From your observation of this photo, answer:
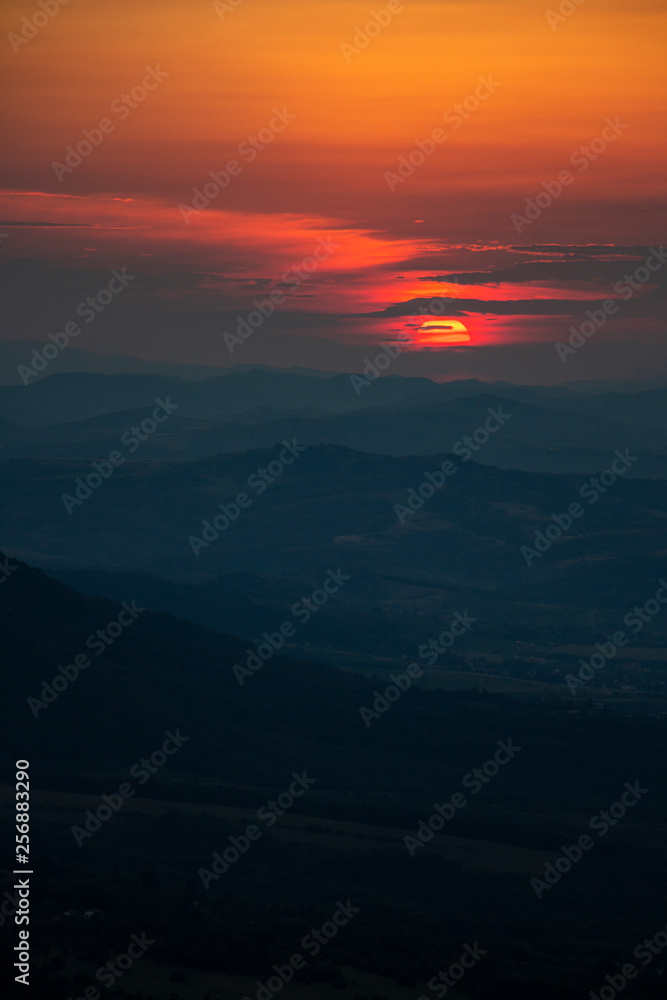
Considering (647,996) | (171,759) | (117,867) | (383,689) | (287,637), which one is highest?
(287,637)

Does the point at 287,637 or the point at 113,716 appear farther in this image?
the point at 287,637

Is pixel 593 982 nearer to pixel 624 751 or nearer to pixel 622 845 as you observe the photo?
pixel 622 845

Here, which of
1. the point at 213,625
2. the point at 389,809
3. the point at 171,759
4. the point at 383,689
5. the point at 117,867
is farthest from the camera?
the point at 213,625

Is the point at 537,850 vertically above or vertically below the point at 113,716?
below

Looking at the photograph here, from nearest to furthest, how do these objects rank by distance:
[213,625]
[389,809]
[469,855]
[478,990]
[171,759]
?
[478,990], [469,855], [389,809], [171,759], [213,625]

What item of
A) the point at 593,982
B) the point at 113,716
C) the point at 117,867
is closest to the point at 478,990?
the point at 593,982

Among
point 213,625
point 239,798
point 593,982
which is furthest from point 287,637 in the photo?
point 593,982

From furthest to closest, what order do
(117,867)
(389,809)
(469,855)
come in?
(389,809) → (469,855) → (117,867)

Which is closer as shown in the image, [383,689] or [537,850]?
[537,850]

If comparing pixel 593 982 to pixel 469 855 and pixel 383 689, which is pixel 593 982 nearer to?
pixel 469 855
